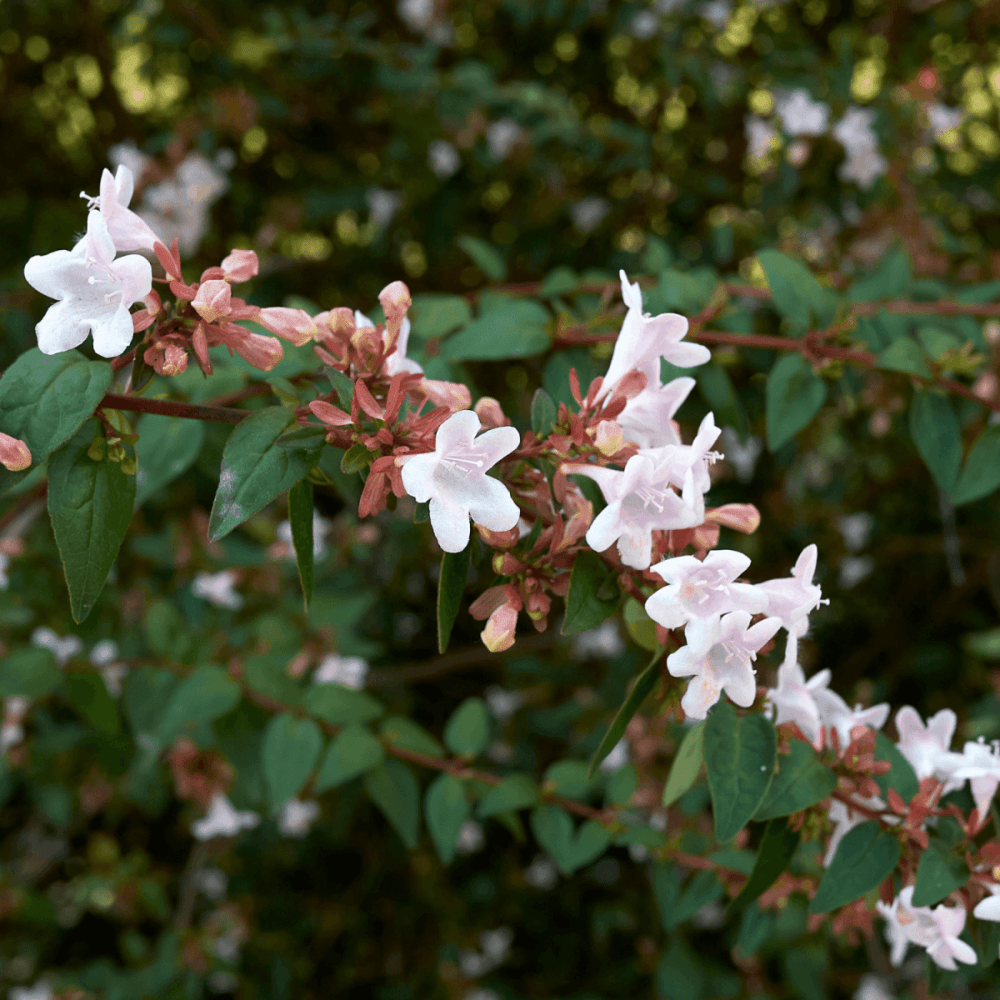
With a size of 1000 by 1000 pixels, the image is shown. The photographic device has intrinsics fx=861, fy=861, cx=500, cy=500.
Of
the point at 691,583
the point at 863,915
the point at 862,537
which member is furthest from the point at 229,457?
the point at 862,537

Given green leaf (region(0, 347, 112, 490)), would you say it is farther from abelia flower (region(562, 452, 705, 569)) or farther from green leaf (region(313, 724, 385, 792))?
green leaf (region(313, 724, 385, 792))

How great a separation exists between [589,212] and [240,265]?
291 centimetres

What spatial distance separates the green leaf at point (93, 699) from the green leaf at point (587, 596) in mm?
1394

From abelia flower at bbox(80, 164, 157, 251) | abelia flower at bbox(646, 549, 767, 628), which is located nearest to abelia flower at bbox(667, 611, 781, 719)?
abelia flower at bbox(646, 549, 767, 628)

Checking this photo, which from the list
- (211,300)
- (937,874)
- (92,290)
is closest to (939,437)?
(937,874)

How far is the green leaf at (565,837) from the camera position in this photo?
1679 mm

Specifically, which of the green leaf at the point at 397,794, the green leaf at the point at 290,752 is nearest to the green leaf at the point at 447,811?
the green leaf at the point at 397,794

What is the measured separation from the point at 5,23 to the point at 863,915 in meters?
4.36

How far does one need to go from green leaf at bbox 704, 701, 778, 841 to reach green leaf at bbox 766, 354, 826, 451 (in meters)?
0.59

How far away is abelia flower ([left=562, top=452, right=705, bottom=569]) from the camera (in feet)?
2.89

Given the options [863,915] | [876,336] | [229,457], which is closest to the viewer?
[229,457]

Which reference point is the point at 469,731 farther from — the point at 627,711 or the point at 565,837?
the point at 627,711

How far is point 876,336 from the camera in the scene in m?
1.68

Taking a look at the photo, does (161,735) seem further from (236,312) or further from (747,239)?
(747,239)
